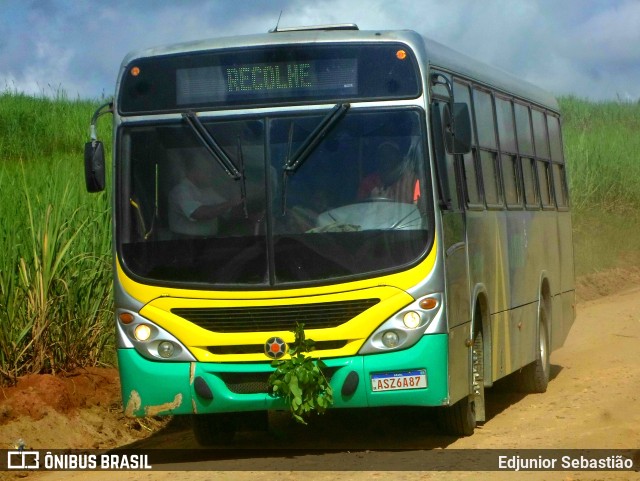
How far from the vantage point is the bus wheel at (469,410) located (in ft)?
31.7

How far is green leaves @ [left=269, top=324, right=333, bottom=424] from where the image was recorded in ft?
28.1

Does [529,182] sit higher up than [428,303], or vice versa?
[529,182]

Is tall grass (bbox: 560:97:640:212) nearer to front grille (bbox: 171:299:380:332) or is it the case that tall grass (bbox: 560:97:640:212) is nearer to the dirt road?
the dirt road

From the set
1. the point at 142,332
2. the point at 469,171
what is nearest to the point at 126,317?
the point at 142,332

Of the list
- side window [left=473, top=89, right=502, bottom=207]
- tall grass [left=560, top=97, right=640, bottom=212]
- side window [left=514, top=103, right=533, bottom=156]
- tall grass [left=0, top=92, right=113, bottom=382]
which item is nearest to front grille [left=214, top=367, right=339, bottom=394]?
tall grass [left=0, top=92, right=113, bottom=382]

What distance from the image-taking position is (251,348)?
8.78 m

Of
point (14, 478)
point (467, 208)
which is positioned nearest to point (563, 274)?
point (467, 208)

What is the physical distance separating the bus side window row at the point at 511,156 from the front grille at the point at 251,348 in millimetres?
1921

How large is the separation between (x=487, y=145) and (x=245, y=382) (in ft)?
11.3

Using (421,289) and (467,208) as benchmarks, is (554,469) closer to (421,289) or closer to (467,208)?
(421,289)

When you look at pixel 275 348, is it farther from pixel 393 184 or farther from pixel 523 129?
pixel 523 129

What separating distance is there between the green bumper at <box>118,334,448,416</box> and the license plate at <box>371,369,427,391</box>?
0.09ft

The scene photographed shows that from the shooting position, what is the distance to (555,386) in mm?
13273

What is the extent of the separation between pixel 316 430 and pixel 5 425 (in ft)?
7.90
